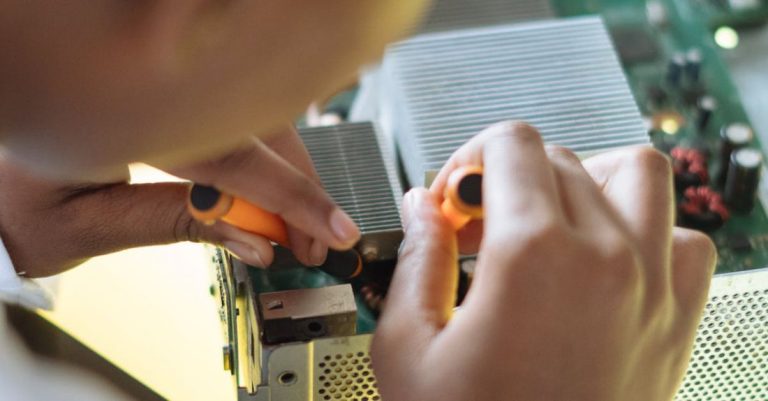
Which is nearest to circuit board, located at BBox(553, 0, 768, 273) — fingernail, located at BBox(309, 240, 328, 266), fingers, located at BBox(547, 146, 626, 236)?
fingers, located at BBox(547, 146, 626, 236)

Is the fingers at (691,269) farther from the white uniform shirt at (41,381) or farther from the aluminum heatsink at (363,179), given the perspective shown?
the white uniform shirt at (41,381)

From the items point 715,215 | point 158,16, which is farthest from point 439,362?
point 715,215

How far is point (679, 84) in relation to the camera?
1332mm

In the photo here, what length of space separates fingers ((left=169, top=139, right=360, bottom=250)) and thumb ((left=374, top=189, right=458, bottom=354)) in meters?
0.06

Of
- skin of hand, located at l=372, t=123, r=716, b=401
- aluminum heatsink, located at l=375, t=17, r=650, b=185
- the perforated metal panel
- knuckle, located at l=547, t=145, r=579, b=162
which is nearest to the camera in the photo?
skin of hand, located at l=372, t=123, r=716, b=401

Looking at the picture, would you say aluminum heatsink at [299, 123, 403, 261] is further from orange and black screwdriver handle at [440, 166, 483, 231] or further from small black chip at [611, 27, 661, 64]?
small black chip at [611, 27, 661, 64]

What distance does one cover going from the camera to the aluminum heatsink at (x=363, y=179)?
982mm

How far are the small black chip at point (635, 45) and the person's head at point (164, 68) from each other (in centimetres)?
94

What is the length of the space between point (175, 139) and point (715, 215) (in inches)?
31.3

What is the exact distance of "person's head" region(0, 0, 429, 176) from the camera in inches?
17.5

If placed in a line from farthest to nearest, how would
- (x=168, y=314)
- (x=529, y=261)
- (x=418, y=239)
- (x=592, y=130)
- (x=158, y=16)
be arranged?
(x=168, y=314), (x=592, y=130), (x=418, y=239), (x=529, y=261), (x=158, y=16)

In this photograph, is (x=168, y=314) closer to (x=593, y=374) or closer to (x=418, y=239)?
(x=418, y=239)

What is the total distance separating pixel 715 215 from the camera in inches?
44.3

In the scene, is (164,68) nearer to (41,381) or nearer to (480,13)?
(41,381)
